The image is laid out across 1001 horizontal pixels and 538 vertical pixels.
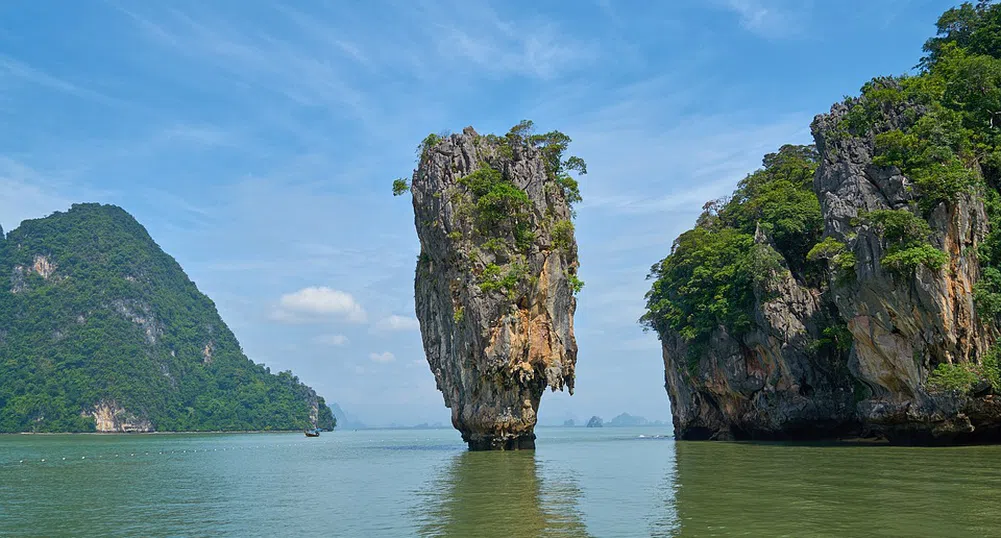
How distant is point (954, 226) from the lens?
94.2 feet

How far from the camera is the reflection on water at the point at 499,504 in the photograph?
Result: 500 inches

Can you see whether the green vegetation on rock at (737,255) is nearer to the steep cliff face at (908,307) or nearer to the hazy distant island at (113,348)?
the steep cliff face at (908,307)

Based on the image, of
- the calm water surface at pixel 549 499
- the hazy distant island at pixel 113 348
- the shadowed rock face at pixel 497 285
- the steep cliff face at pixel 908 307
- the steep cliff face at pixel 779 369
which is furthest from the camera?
the hazy distant island at pixel 113 348

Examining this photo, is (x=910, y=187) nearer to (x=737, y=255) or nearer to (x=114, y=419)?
(x=737, y=255)

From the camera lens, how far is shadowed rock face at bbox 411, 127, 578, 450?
1387 inches

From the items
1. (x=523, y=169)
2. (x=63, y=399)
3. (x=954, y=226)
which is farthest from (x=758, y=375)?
(x=63, y=399)

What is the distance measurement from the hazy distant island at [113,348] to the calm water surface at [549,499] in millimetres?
93579

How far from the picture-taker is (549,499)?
55.0 feet

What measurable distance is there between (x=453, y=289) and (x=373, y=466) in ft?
33.3

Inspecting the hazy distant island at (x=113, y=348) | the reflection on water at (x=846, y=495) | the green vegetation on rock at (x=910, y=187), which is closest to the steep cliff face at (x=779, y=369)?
the green vegetation on rock at (x=910, y=187)

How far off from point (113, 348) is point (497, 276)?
109 metres

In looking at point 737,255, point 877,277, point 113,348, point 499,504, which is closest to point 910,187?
point 877,277

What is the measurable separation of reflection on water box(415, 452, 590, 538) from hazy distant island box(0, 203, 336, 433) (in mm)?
102576

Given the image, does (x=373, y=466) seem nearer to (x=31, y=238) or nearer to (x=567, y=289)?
(x=567, y=289)
